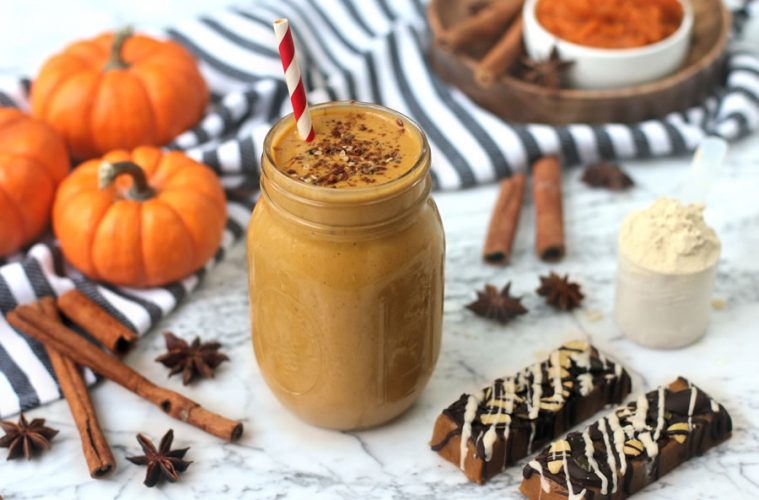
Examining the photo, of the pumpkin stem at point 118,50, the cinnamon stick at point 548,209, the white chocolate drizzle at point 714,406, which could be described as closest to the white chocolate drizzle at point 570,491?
the white chocolate drizzle at point 714,406

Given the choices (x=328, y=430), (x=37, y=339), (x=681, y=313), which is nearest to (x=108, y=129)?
(x=37, y=339)

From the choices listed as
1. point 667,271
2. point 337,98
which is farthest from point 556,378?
point 337,98

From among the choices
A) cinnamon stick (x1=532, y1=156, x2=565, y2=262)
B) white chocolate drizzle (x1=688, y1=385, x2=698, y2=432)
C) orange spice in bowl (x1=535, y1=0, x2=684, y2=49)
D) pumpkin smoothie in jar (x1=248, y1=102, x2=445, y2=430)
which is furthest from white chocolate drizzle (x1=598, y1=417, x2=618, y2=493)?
orange spice in bowl (x1=535, y1=0, x2=684, y2=49)

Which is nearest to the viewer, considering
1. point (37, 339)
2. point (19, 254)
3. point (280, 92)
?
point (37, 339)

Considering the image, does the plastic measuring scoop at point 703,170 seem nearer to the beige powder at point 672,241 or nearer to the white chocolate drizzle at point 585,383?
the beige powder at point 672,241

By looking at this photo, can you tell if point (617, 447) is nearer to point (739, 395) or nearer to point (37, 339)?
point (739, 395)
